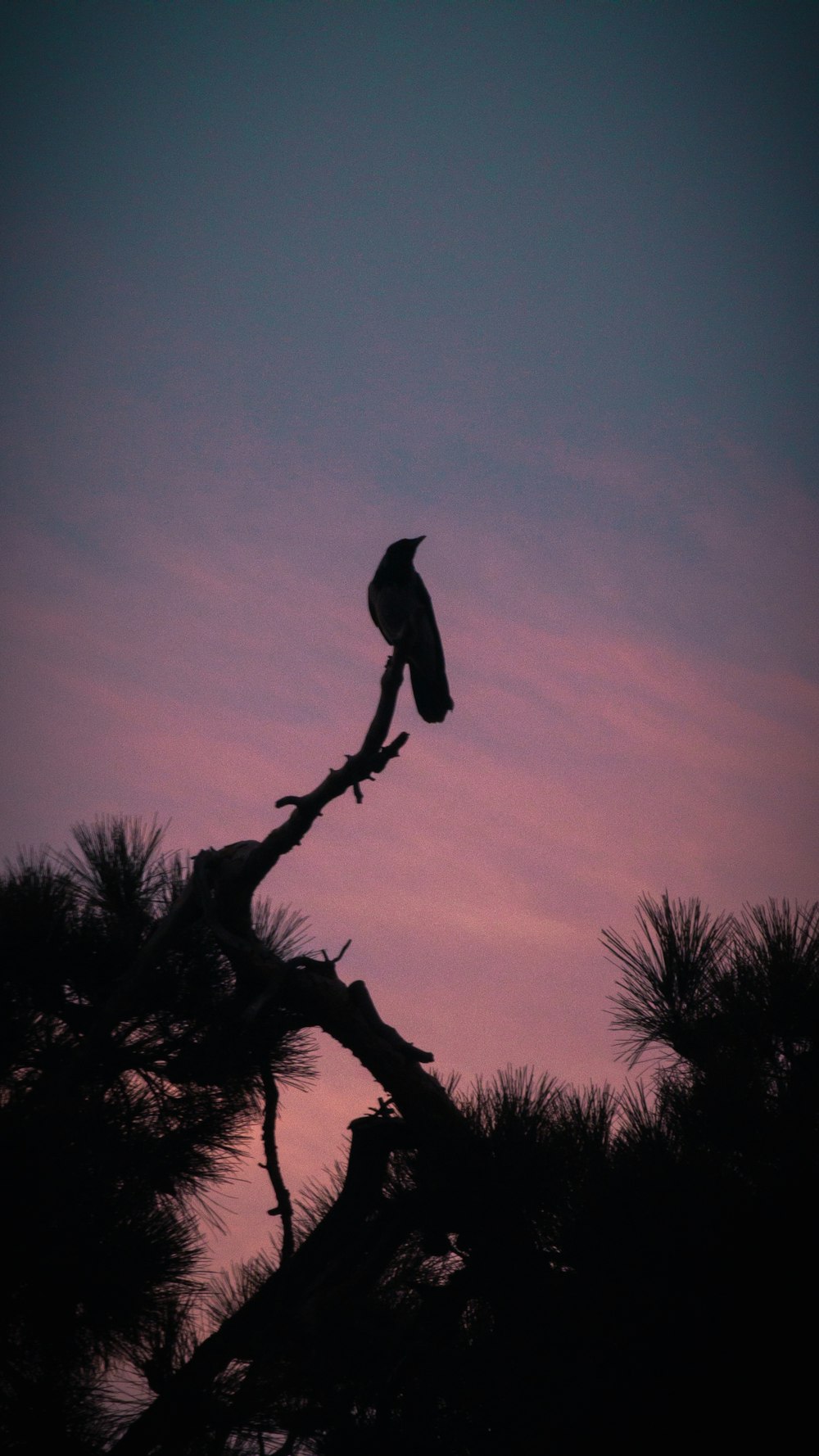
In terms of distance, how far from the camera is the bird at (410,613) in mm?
4152

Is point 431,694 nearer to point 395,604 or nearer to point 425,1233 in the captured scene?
point 395,604

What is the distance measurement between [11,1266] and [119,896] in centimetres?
119

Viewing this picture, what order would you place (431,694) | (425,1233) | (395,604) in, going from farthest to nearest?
(395,604) → (431,694) → (425,1233)

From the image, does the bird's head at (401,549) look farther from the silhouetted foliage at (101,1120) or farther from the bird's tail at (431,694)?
the silhouetted foliage at (101,1120)

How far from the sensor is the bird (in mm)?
4152

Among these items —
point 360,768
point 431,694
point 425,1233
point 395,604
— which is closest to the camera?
point 425,1233

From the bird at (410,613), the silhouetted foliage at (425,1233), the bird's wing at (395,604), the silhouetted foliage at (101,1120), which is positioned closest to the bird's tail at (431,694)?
the bird at (410,613)

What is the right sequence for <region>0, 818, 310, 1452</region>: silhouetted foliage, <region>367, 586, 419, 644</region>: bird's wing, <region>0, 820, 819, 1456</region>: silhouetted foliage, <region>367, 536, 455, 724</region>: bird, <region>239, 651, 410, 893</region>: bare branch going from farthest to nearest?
<region>367, 586, 419, 644</region>: bird's wing < <region>367, 536, 455, 724</region>: bird < <region>239, 651, 410, 893</region>: bare branch < <region>0, 818, 310, 1452</region>: silhouetted foliage < <region>0, 820, 819, 1456</region>: silhouetted foliage

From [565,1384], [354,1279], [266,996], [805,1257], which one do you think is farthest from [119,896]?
[805,1257]

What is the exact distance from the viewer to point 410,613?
418cm

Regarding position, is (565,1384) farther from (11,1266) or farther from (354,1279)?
(11,1266)

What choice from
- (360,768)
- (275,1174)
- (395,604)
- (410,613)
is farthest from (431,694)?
(275,1174)

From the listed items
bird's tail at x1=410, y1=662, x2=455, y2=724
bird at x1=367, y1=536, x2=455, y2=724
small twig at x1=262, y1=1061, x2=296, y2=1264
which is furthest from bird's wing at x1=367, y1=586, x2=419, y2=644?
small twig at x1=262, y1=1061, x2=296, y2=1264

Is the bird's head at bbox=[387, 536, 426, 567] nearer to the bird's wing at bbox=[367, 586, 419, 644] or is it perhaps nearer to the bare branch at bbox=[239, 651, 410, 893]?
the bird's wing at bbox=[367, 586, 419, 644]
